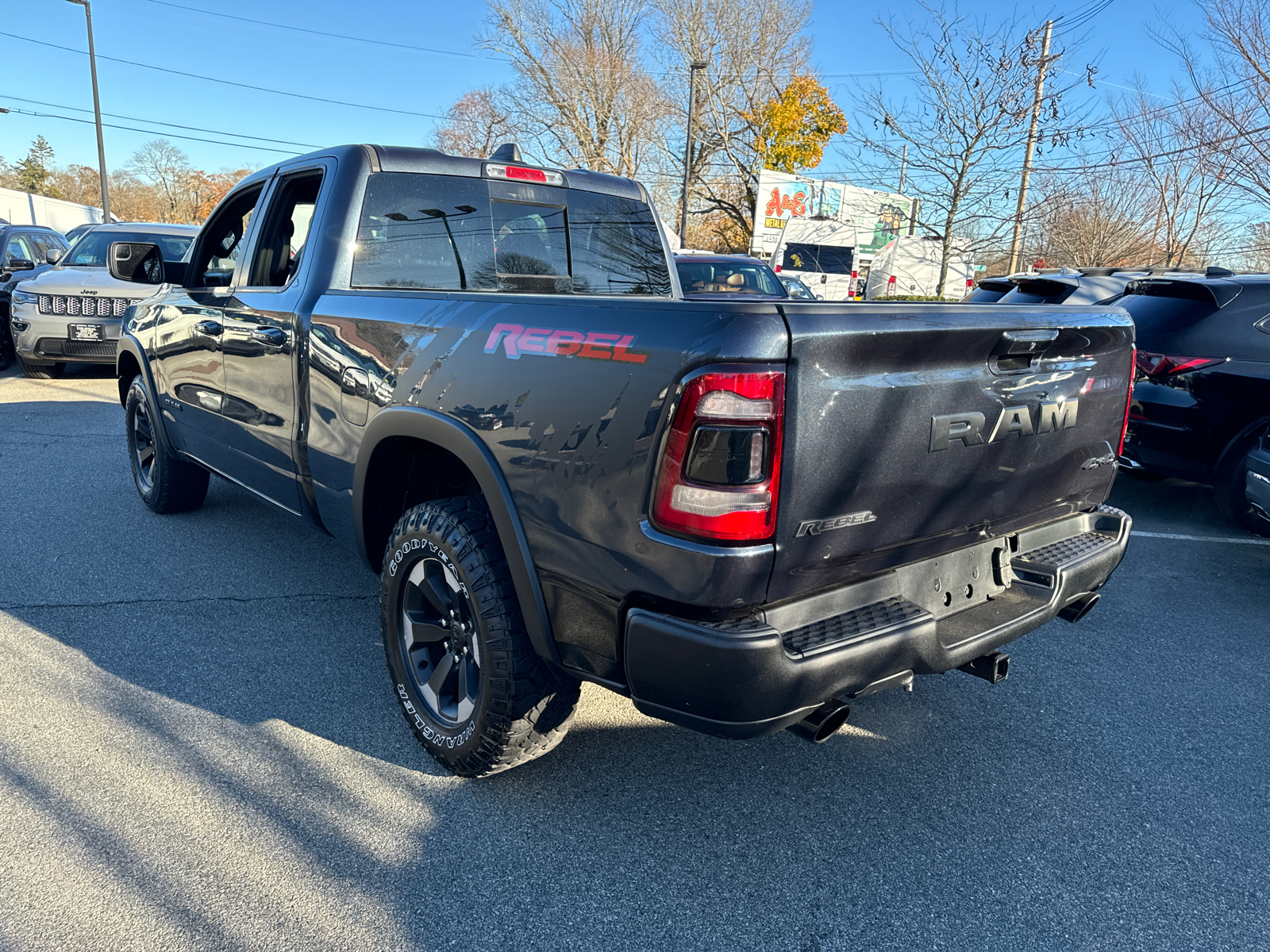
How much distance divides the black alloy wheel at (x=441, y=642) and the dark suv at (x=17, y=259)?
10.6m

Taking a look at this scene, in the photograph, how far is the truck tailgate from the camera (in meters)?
1.96

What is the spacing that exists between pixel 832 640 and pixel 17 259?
12.9m

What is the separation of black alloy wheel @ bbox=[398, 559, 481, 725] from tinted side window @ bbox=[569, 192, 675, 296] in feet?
5.33

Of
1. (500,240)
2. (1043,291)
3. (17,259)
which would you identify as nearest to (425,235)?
(500,240)

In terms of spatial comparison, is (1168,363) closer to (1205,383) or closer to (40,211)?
(1205,383)

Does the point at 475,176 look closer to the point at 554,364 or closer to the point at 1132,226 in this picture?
the point at 554,364

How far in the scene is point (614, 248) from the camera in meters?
4.00

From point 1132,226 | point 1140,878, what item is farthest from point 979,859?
point 1132,226

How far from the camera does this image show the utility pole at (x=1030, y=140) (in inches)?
584

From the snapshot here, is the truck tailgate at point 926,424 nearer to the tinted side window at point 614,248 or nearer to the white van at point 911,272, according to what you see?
the tinted side window at point 614,248

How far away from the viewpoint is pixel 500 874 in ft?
7.57

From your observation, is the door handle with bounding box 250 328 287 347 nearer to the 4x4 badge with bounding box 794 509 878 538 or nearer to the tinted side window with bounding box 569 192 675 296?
the tinted side window with bounding box 569 192 675 296

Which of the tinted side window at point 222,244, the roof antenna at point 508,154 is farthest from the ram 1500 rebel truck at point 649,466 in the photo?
the tinted side window at point 222,244

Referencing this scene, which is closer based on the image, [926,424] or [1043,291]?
[926,424]
